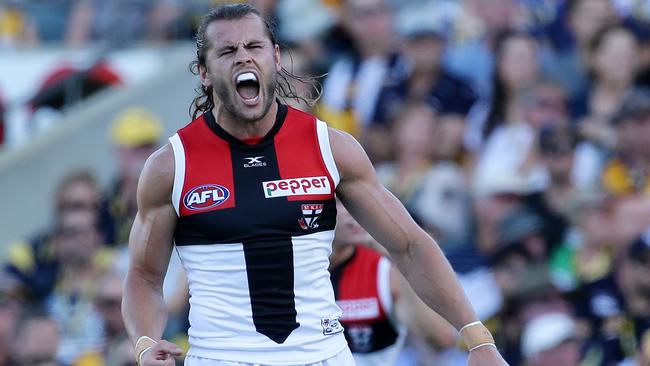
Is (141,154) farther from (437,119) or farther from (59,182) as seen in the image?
(437,119)

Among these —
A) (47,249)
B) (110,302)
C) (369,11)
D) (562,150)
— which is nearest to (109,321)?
(110,302)

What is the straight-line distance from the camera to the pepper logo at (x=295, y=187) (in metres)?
4.96

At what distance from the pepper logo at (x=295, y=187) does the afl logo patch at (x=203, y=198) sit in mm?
166

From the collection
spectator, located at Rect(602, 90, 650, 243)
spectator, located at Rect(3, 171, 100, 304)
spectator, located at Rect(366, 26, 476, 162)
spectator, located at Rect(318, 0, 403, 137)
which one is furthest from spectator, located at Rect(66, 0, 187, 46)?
spectator, located at Rect(602, 90, 650, 243)

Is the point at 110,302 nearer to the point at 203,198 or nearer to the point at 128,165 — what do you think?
the point at 128,165

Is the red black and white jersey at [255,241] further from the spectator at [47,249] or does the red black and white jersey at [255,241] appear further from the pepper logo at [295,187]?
the spectator at [47,249]

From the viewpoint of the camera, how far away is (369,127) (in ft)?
33.9

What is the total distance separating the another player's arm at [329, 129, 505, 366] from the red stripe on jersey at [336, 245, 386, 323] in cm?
175

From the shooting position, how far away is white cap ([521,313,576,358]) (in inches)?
308

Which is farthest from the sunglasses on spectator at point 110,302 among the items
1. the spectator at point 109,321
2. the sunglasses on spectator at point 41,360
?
the sunglasses on spectator at point 41,360

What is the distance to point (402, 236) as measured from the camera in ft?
16.8

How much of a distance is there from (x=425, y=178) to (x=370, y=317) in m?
2.90

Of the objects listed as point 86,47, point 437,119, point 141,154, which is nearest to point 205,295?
point 437,119

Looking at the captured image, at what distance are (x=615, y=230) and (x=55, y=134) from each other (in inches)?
224
